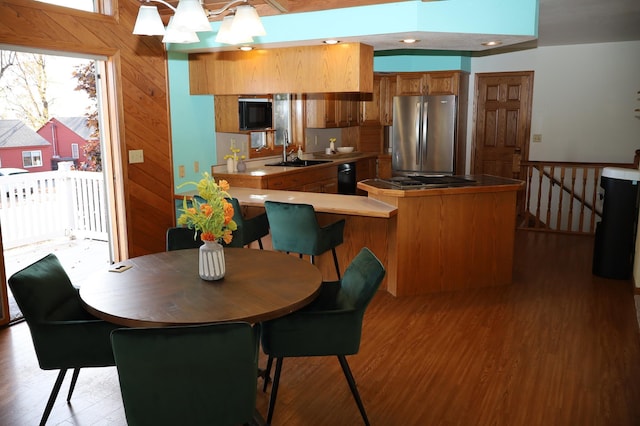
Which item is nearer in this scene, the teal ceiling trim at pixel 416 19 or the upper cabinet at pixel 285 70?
the teal ceiling trim at pixel 416 19

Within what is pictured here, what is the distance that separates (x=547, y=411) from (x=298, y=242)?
1954 mm

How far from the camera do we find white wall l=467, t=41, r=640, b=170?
23.8ft

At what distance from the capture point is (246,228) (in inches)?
166

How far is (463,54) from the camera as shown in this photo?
766 centimetres

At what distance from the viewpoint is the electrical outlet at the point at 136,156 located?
15.2 ft

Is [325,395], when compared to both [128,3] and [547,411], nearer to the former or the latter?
[547,411]

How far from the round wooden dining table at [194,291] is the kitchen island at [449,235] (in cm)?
157

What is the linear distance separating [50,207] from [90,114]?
1219 millimetres

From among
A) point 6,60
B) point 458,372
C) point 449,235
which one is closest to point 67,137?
point 6,60

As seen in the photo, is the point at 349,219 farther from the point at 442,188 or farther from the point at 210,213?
the point at 210,213

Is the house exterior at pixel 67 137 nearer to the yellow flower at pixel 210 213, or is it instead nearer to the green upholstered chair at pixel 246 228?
the green upholstered chair at pixel 246 228

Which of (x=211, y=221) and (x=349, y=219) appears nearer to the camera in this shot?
(x=211, y=221)

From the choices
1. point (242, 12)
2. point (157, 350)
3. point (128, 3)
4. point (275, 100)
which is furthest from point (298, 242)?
point (275, 100)

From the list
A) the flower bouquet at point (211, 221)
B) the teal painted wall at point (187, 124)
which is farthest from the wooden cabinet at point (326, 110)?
the flower bouquet at point (211, 221)
